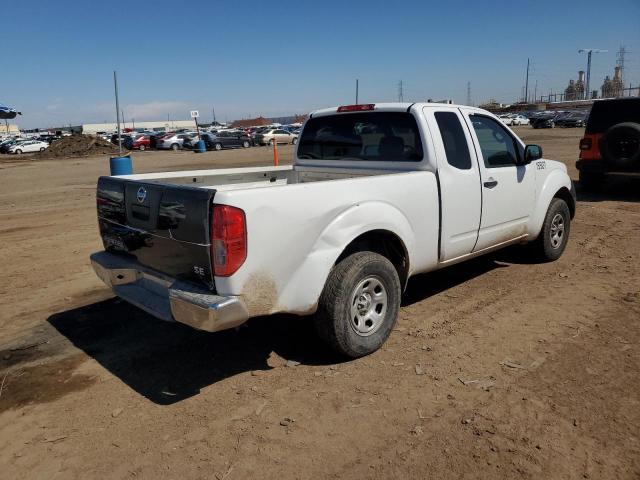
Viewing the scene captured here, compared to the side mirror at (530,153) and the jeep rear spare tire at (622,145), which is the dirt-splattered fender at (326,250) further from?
the jeep rear spare tire at (622,145)

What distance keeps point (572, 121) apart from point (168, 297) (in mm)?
55203

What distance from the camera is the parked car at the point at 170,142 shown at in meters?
41.4

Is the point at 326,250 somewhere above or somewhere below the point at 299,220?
below

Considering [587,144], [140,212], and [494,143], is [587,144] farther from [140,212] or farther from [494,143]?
[140,212]

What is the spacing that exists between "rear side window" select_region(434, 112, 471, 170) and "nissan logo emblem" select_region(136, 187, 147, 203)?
8.45 feet

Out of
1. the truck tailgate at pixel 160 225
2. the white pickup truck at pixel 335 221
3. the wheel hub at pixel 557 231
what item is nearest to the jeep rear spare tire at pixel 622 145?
the wheel hub at pixel 557 231

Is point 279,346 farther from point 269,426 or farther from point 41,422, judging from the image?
point 41,422

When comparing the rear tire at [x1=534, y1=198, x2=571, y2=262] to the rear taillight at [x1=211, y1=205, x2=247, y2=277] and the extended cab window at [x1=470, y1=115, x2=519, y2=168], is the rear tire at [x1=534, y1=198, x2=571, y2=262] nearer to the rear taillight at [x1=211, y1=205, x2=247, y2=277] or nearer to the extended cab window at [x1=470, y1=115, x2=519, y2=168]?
the extended cab window at [x1=470, y1=115, x2=519, y2=168]

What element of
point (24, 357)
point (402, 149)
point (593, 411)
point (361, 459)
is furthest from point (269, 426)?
point (402, 149)

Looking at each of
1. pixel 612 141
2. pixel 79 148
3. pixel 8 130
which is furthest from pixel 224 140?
pixel 8 130

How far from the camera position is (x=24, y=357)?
13.7ft

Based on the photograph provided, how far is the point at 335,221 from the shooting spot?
3615 mm

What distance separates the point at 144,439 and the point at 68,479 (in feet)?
1.44

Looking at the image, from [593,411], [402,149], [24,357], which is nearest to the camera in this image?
[593,411]
